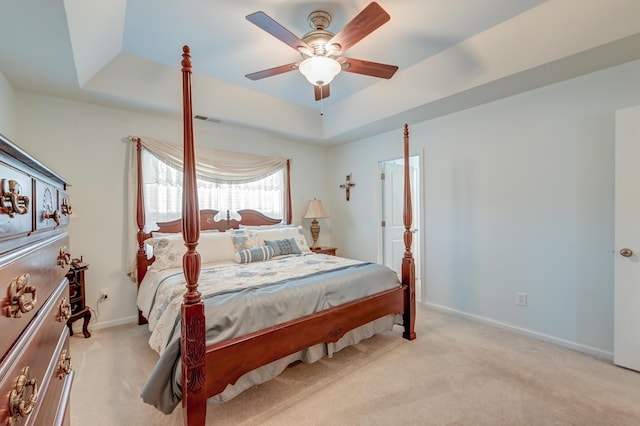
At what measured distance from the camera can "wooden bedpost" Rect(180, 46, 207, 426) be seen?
4.99 ft

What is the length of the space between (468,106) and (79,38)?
3538 millimetres

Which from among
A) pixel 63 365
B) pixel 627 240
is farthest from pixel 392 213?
pixel 63 365

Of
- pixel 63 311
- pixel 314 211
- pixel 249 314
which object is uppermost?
pixel 314 211

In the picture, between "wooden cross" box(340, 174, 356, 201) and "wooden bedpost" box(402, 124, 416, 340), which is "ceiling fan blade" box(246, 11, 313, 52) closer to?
"wooden bedpost" box(402, 124, 416, 340)

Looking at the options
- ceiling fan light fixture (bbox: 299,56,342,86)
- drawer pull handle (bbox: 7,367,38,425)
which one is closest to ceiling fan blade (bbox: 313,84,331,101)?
ceiling fan light fixture (bbox: 299,56,342,86)

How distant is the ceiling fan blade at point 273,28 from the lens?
1.68 meters

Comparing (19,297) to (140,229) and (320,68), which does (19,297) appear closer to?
(320,68)

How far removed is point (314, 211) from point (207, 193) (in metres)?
1.61

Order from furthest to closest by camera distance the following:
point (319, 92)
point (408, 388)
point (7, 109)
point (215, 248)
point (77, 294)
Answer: point (215, 248) < point (77, 294) < point (319, 92) < point (7, 109) < point (408, 388)

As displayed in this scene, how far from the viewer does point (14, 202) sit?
60 cm

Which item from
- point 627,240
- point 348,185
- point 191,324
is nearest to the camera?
point 191,324

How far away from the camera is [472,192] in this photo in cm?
325

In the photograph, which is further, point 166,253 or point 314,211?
point 314,211

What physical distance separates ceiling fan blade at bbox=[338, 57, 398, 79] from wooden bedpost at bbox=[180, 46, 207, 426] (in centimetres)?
115
